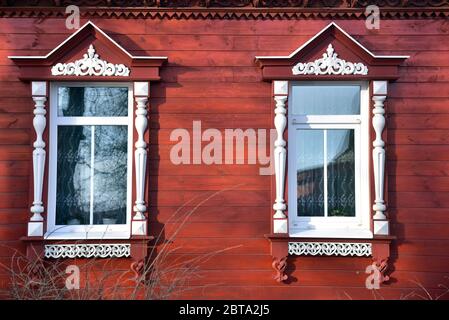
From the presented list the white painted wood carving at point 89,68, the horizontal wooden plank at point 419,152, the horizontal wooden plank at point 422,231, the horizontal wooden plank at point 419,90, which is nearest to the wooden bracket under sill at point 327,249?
the horizontal wooden plank at point 422,231

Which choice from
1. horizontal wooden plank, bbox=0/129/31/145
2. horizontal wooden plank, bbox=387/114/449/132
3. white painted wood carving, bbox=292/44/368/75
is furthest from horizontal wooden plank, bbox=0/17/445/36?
horizontal wooden plank, bbox=0/129/31/145

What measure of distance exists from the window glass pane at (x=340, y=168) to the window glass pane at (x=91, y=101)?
2111mm

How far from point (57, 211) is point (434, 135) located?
12.5ft

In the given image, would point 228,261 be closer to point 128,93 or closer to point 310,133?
point 310,133

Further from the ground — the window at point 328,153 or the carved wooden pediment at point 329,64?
the carved wooden pediment at point 329,64

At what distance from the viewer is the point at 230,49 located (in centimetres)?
579

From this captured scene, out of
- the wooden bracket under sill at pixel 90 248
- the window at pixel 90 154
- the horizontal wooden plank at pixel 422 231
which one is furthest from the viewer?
the window at pixel 90 154

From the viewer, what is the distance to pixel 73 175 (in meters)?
5.77

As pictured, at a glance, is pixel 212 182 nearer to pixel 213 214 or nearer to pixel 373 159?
pixel 213 214

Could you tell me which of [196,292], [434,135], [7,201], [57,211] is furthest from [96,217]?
[434,135]

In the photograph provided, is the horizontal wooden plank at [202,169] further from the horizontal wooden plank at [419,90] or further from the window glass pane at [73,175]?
the horizontal wooden plank at [419,90]

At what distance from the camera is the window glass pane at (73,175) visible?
5730 millimetres

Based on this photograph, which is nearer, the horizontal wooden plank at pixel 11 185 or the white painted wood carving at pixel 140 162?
the white painted wood carving at pixel 140 162

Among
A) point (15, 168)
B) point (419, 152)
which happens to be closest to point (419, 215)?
point (419, 152)
